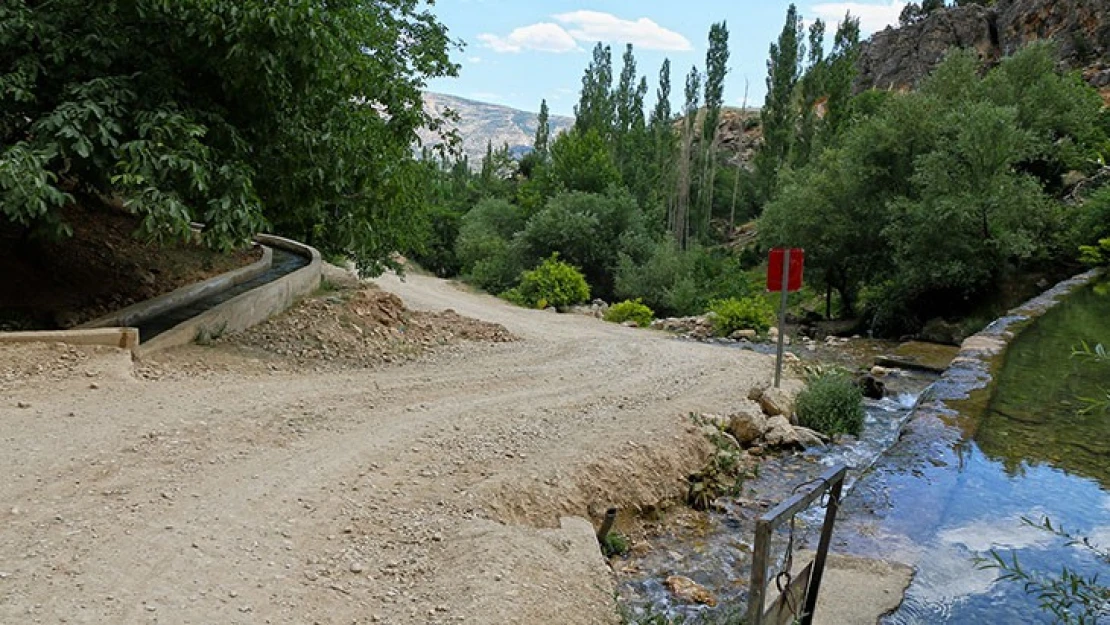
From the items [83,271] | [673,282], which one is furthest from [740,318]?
[83,271]

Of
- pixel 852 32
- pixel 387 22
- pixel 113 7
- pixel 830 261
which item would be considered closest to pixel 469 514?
pixel 113 7

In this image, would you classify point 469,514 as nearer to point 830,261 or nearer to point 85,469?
point 85,469

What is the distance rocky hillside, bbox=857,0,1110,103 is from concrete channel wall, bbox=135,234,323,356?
41877 mm

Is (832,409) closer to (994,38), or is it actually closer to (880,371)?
(880,371)

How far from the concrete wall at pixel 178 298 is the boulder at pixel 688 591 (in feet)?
25.5

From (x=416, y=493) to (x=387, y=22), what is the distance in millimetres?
12966

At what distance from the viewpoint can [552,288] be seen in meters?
29.2

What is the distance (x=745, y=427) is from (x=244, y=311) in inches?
295

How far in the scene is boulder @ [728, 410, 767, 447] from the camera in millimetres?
9953

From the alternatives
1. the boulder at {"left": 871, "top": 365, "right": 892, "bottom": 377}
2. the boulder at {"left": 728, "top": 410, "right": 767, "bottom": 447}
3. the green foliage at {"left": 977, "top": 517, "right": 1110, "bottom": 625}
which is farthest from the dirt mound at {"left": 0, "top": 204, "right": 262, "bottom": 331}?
the boulder at {"left": 871, "top": 365, "right": 892, "bottom": 377}

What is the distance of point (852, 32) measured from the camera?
159 ft

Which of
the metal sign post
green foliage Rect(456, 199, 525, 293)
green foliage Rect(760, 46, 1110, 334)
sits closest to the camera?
the metal sign post

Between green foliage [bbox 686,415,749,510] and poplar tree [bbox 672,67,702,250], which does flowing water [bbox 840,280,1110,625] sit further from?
poplar tree [bbox 672,67,702,250]

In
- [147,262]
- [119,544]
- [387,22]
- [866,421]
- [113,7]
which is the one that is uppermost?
[387,22]
